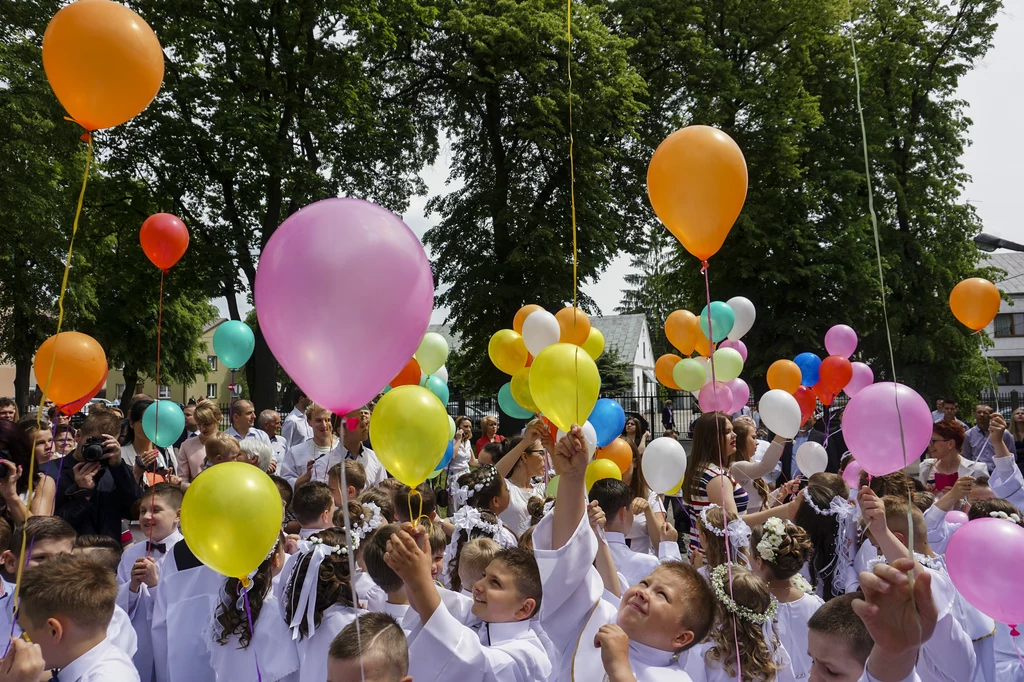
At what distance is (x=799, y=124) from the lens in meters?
18.7

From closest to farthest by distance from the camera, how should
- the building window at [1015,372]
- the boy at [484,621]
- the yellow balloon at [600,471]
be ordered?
the boy at [484,621] < the yellow balloon at [600,471] < the building window at [1015,372]

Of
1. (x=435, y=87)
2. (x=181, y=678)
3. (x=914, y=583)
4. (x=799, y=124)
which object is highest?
(x=435, y=87)

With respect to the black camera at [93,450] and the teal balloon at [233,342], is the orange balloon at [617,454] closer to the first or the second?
the black camera at [93,450]

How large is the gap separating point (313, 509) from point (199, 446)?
10.2 ft

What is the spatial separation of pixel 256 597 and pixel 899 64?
2146 centimetres

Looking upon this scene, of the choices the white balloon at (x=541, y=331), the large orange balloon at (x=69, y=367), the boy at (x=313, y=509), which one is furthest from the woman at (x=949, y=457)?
the large orange balloon at (x=69, y=367)

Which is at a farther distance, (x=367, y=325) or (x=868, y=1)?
(x=868, y=1)

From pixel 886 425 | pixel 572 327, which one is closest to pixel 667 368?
pixel 572 327

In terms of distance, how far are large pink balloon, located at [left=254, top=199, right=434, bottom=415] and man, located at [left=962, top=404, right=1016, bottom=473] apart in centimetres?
713

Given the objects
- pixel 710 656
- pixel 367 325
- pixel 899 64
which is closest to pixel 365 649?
pixel 367 325

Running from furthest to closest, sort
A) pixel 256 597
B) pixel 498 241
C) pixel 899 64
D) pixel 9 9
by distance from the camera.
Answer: pixel 899 64
pixel 498 241
pixel 9 9
pixel 256 597

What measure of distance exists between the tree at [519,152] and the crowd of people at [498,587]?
12577mm

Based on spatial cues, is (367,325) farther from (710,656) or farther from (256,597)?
(710,656)

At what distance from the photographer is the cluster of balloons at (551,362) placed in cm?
343
